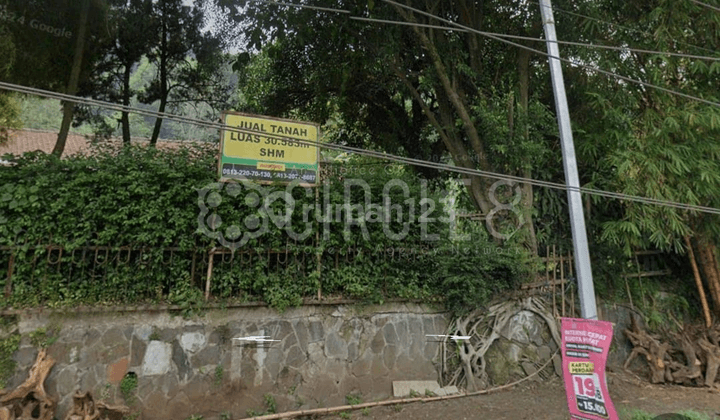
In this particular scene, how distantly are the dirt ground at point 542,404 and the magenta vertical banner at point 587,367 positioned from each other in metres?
1.53

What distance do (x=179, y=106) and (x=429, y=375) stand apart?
7503mm

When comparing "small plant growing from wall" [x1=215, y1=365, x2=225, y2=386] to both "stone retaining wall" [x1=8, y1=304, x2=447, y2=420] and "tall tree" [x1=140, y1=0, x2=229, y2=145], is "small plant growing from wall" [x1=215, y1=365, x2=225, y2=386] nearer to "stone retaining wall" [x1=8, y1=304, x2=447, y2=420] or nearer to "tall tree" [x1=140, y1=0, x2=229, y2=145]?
"stone retaining wall" [x1=8, y1=304, x2=447, y2=420]

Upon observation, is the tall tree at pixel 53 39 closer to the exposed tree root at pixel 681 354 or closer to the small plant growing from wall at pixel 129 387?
the small plant growing from wall at pixel 129 387

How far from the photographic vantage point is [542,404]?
4.89 m

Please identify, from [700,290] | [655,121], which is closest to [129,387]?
[655,121]

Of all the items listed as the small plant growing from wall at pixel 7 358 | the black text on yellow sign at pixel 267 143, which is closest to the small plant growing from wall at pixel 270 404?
the small plant growing from wall at pixel 7 358

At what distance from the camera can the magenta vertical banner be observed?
3020 millimetres

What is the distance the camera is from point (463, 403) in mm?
4840

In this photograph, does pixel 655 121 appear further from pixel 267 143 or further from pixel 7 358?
pixel 7 358

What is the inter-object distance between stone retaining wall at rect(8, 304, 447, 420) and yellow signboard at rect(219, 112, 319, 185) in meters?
1.60

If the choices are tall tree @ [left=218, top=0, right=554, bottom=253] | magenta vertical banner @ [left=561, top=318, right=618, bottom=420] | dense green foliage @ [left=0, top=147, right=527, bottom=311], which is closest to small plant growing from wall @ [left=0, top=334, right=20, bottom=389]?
dense green foliage @ [left=0, top=147, right=527, bottom=311]

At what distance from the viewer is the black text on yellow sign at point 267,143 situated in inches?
183

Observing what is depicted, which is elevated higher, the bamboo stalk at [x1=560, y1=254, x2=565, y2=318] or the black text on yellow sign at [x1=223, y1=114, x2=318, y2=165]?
the black text on yellow sign at [x1=223, y1=114, x2=318, y2=165]

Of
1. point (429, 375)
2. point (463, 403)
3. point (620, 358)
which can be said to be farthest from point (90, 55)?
point (620, 358)
